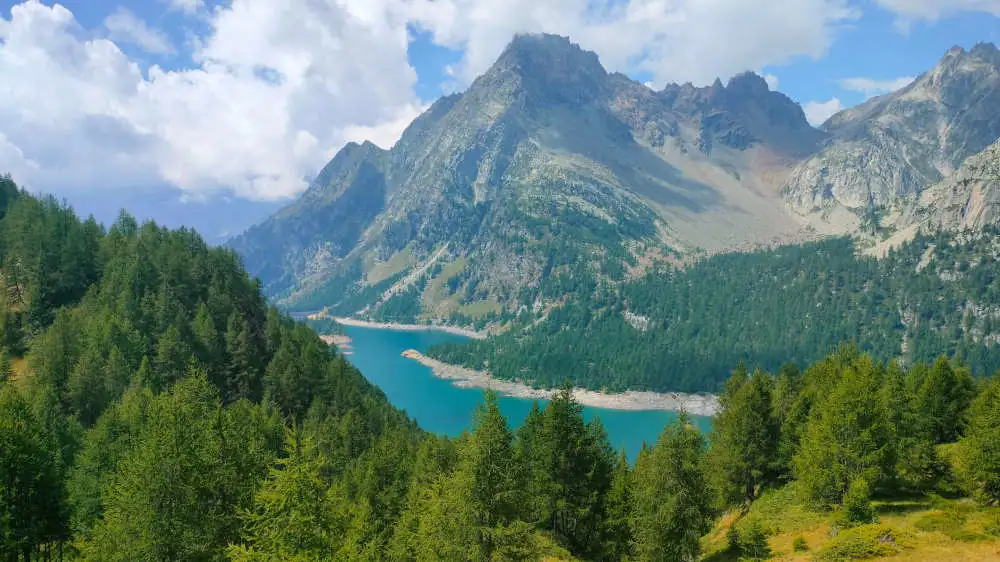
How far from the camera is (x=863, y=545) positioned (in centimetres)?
2659

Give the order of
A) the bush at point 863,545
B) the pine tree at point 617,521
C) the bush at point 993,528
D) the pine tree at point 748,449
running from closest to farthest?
the bush at point 863,545 → the bush at point 993,528 → the pine tree at point 617,521 → the pine tree at point 748,449

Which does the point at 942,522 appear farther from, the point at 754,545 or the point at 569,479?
the point at 569,479

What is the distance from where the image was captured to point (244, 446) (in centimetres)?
2906

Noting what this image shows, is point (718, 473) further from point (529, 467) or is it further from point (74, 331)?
point (74, 331)

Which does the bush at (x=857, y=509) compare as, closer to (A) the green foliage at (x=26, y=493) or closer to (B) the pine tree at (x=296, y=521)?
(B) the pine tree at (x=296, y=521)

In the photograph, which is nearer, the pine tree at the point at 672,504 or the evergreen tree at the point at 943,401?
the pine tree at the point at 672,504

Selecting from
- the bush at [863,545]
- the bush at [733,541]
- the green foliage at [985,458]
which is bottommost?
the bush at [733,541]

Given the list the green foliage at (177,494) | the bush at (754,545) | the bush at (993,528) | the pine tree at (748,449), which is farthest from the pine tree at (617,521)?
the green foliage at (177,494)

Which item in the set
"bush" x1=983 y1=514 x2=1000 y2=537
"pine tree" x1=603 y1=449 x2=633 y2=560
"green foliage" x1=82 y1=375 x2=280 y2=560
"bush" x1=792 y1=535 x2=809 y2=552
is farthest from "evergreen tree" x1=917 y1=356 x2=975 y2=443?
"green foliage" x1=82 y1=375 x2=280 y2=560

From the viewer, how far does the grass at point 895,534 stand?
2594cm

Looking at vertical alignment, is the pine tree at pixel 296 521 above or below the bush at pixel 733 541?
above

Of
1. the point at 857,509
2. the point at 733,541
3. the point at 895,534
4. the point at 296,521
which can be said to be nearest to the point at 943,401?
the point at 857,509

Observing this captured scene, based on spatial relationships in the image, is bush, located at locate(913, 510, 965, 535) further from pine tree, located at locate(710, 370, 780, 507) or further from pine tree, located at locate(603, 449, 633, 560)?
pine tree, located at locate(710, 370, 780, 507)

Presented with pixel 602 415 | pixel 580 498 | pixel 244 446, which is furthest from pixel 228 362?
pixel 602 415
